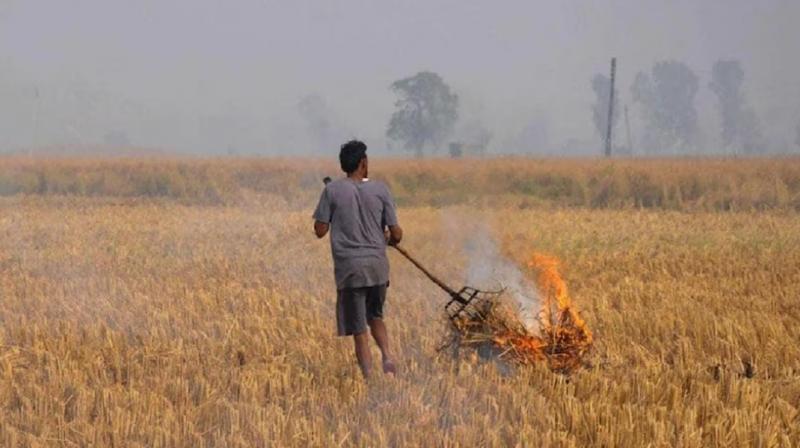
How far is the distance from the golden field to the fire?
0.18 m

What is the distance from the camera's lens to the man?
6066mm

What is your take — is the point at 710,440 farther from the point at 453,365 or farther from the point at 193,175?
the point at 193,175

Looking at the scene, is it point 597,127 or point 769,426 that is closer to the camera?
point 769,426

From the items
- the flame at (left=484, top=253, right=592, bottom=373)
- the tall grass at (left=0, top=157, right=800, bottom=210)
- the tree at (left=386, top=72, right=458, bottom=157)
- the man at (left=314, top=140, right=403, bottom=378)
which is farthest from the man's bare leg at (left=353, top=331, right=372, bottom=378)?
the tree at (left=386, top=72, right=458, bottom=157)

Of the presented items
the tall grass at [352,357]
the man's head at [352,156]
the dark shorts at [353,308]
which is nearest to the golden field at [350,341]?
the tall grass at [352,357]

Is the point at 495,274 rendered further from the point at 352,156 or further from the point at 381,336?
the point at 352,156

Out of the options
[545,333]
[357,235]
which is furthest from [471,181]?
[357,235]

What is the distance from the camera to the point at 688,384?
19.6ft

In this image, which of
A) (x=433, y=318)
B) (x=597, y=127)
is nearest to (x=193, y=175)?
(x=433, y=318)

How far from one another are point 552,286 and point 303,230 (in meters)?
10.6

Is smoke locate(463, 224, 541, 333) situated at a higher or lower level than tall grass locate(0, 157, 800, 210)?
lower

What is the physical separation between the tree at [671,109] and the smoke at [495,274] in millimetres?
119122

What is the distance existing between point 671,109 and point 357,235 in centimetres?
13754

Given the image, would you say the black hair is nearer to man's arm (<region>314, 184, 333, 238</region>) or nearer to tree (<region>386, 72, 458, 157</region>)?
man's arm (<region>314, 184, 333, 238</region>)
